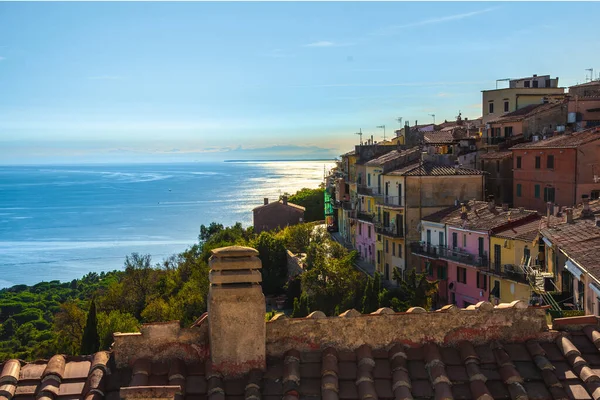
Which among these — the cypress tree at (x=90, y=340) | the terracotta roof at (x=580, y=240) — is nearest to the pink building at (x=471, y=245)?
the terracotta roof at (x=580, y=240)

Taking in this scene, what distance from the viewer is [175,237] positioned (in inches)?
4311

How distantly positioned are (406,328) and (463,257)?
27618mm

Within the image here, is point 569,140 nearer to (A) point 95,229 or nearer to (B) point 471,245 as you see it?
(B) point 471,245

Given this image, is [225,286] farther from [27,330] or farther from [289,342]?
[27,330]

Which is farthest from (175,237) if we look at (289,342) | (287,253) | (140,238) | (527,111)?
(289,342)

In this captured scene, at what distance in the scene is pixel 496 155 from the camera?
4309cm

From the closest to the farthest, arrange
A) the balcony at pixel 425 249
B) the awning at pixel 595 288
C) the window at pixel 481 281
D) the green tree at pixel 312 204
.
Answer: the awning at pixel 595 288
the window at pixel 481 281
the balcony at pixel 425 249
the green tree at pixel 312 204

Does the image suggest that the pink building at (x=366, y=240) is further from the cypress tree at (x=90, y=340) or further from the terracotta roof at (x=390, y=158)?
the cypress tree at (x=90, y=340)

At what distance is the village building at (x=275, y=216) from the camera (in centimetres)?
7038

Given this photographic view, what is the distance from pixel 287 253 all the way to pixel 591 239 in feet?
105

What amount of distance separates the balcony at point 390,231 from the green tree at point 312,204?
3286 centimetres

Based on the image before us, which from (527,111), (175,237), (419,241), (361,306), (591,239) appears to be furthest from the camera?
(175,237)

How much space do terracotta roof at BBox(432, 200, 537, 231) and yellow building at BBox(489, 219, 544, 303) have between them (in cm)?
73

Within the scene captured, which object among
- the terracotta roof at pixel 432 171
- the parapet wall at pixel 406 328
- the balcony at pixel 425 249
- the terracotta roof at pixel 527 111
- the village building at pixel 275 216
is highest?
Result: the terracotta roof at pixel 527 111
